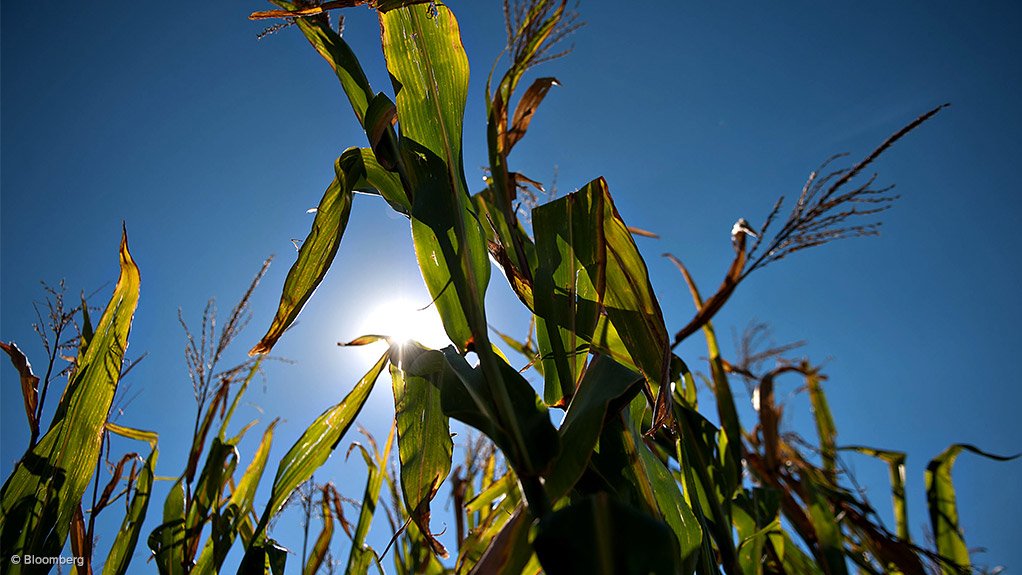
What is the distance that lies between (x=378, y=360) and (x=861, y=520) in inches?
38.6

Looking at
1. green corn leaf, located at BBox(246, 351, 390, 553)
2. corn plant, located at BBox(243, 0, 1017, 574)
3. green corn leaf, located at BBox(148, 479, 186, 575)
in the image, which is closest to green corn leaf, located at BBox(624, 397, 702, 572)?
corn plant, located at BBox(243, 0, 1017, 574)

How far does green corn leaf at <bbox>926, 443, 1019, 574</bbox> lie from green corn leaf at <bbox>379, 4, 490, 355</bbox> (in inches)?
47.3

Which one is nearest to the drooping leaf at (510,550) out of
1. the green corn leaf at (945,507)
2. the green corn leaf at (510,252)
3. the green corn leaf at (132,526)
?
the green corn leaf at (510,252)

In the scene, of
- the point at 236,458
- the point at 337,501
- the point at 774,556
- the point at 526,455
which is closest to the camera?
the point at 526,455

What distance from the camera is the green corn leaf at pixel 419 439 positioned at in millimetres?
582

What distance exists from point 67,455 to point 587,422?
0.75m

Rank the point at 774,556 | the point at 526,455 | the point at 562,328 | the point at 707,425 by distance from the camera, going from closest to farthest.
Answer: the point at 526,455, the point at 562,328, the point at 707,425, the point at 774,556

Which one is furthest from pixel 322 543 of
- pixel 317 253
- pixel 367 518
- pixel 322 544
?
pixel 317 253

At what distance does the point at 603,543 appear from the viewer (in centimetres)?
35

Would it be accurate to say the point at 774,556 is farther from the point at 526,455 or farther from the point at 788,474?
the point at 526,455

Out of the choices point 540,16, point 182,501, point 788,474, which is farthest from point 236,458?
point 788,474

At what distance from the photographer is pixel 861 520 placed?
0.98 meters

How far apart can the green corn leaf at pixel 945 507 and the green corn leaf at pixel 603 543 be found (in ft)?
3.88

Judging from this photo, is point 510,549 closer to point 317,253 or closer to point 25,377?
point 317,253
